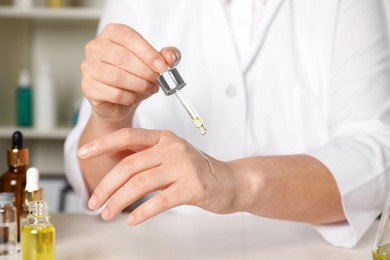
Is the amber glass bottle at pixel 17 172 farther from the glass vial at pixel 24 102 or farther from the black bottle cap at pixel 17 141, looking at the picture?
the glass vial at pixel 24 102

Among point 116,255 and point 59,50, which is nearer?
point 116,255

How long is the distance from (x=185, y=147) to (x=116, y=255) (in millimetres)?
209

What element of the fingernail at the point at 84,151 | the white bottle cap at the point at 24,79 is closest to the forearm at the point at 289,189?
the fingernail at the point at 84,151

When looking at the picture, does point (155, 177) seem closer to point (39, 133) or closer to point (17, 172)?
point (17, 172)

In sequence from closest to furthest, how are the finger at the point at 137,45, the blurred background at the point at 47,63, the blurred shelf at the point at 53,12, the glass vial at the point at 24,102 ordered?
the finger at the point at 137,45 < the blurred shelf at the point at 53,12 < the glass vial at the point at 24,102 < the blurred background at the point at 47,63

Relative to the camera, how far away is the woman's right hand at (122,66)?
3.27 feet

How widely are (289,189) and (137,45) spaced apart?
0.35m

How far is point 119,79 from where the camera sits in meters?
1.03

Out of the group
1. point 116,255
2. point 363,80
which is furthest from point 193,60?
point 116,255

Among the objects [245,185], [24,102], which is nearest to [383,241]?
[245,185]

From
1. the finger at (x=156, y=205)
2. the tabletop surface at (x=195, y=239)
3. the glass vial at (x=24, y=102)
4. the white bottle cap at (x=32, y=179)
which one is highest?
the glass vial at (x=24, y=102)

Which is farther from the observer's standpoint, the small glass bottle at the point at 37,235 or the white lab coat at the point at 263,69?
the white lab coat at the point at 263,69

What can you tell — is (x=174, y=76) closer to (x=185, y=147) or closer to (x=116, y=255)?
(x=185, y=147)

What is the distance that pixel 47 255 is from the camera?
0.94m
